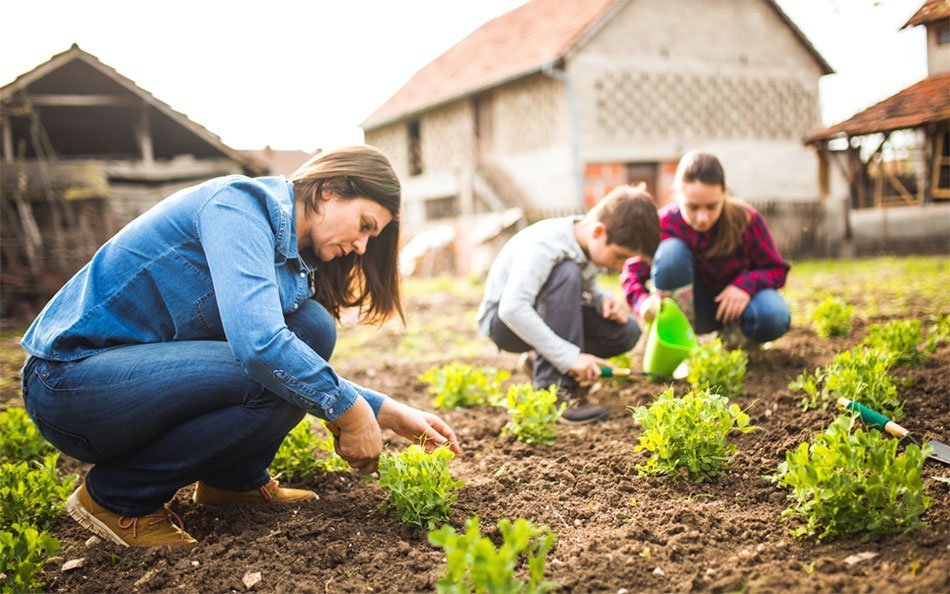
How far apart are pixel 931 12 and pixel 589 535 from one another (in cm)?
218

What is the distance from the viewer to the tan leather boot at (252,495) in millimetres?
2490

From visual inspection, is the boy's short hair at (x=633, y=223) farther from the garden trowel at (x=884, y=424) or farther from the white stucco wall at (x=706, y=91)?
the white stucco wall at (x=706, y=91)

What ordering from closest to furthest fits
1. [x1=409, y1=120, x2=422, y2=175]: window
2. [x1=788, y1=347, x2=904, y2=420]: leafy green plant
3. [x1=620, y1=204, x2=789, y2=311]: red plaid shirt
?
[x1=788, y1=347, x2=904, y2=420]: leafy green plant → [x1=620, y1=204, x2=789, y2=311]: red plaid shirt → [x1=409, y1=120, x2=422, y2=175]: window

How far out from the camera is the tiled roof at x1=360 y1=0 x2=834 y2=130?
47.0 feet

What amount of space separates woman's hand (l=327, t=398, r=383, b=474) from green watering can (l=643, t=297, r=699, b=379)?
2.02 metres

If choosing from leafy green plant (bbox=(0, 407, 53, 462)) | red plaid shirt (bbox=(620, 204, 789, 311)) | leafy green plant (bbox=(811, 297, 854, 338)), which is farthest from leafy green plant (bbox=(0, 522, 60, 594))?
leafy green plant (bbox=(811, 297, 854, 338))

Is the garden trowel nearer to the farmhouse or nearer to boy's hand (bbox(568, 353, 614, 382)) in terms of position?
boy's hand (bbox(568, 353, 614, 382))

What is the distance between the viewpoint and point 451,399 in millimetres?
3713

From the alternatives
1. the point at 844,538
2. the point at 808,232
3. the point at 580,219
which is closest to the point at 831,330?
the point at 580,219

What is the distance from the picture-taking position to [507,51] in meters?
16.8

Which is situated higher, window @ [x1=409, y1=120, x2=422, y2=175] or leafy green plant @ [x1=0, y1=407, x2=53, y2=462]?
window @ [x1=409, y1=120, x2=422, y2=175]

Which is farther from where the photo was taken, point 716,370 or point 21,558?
point 716,370

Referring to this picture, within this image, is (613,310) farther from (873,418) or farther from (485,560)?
(485,560)

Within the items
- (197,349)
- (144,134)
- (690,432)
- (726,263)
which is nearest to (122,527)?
(197,349)
